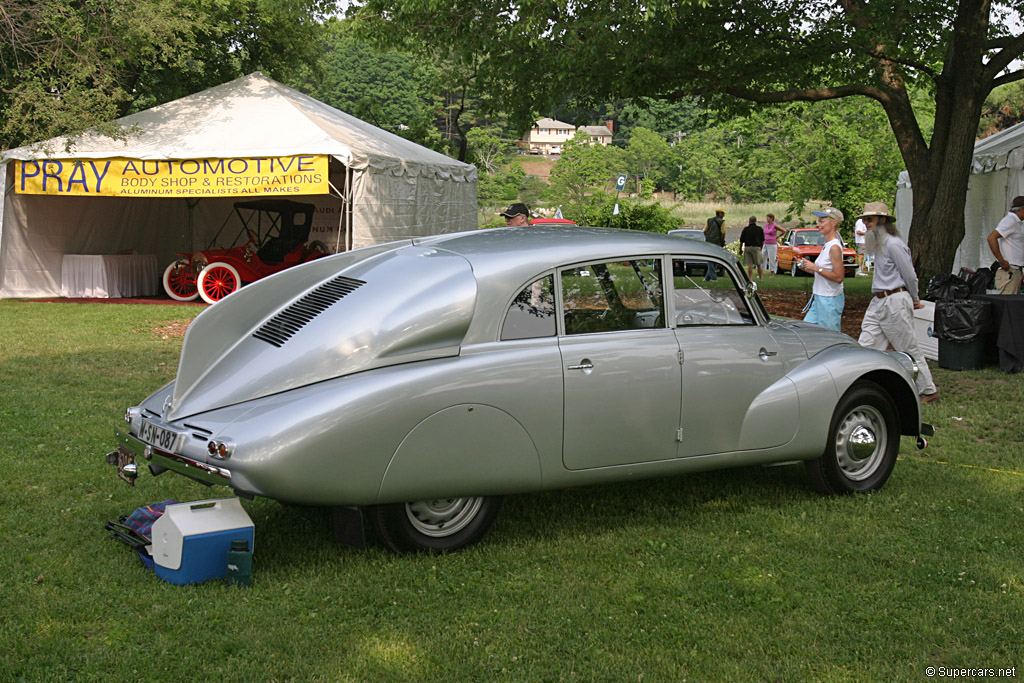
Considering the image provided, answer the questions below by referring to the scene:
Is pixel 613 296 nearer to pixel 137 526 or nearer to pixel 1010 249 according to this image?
pixel 137 526

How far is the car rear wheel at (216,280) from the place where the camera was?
18094mm

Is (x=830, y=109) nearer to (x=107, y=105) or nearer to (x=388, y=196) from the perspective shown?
(x=388, y=196)

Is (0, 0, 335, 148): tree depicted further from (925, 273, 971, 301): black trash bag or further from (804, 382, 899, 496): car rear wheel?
(804, 382, 899, 496): car rear wheel

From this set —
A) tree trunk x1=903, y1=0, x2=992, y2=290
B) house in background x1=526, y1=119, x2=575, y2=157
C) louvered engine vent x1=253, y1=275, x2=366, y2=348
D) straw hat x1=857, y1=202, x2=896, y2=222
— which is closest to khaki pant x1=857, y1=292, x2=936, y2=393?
straw hat x1=857, y1=202, x2=896, y2=222

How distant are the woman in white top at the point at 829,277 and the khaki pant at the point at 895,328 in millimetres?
318

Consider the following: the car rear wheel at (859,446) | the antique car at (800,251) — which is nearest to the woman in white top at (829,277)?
the car rear wheel at (859,446)

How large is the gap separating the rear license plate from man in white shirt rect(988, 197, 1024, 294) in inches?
431

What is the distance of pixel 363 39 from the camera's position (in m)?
18.4

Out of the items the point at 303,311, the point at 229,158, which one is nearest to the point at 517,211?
the point at 303,311

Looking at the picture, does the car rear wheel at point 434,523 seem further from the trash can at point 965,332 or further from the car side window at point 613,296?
the trash can at point 965,332

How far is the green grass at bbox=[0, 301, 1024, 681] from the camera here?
3.94 metres

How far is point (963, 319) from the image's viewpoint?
35.6 ft

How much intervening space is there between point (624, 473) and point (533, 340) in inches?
36.1

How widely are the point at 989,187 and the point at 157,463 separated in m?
17.6
